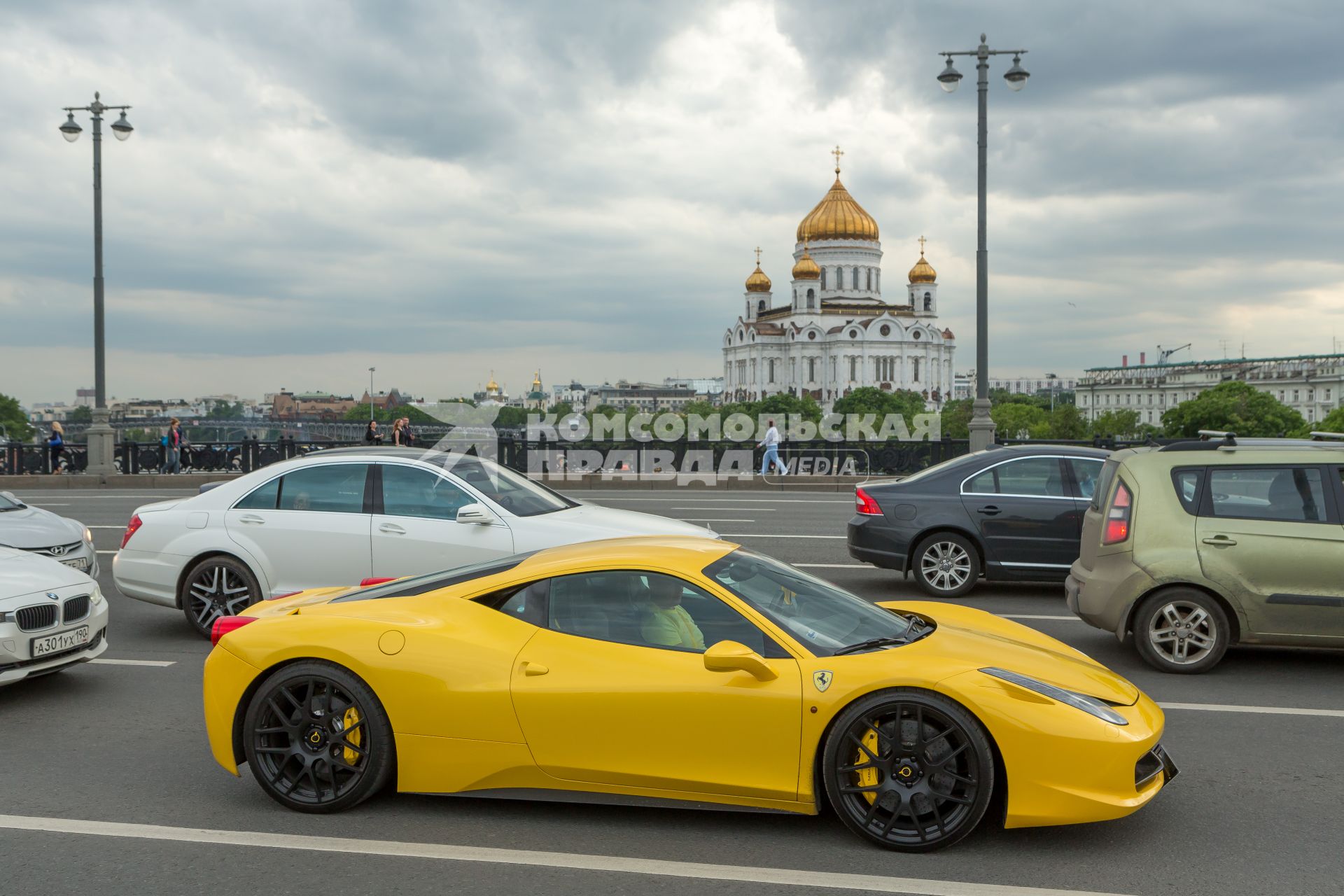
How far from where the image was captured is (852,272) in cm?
17062

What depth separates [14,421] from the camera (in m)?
132

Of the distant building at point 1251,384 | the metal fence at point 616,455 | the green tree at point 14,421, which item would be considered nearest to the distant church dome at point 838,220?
the distant building at point 1251,384

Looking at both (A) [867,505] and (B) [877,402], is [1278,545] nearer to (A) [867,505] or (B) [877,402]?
(A) [867,505]

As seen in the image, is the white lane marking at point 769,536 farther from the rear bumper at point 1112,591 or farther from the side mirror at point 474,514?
the rear bumper at point 1112,591

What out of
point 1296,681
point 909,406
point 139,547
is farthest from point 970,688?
point 909,406

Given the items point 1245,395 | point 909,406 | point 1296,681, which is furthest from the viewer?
point 909,406

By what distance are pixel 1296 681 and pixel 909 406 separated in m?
161

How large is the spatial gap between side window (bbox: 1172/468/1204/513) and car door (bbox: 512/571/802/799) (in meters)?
4.32

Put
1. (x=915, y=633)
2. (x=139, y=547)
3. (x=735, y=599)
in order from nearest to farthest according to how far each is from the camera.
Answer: (x=735, y=599) < (x=915, y=633) < (x=139, y=547)

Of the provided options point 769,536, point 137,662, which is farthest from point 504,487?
point 769,536

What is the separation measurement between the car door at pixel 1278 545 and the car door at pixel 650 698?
168 inches

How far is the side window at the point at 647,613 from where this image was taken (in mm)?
4664

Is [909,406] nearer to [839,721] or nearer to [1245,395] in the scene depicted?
[1245,395]

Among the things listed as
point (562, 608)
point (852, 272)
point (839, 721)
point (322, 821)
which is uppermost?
point (852, 272)
